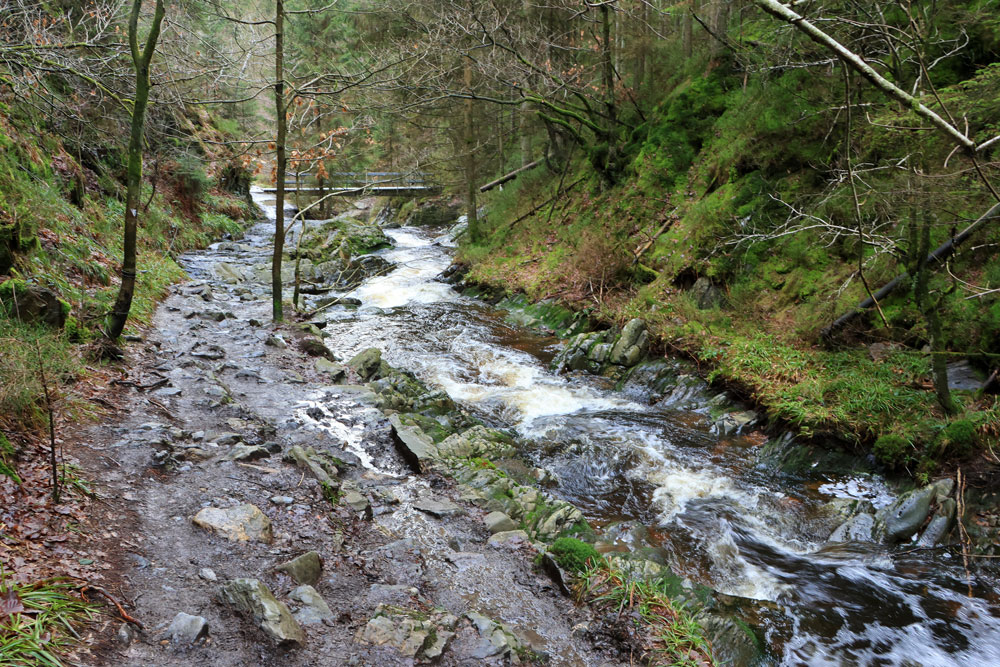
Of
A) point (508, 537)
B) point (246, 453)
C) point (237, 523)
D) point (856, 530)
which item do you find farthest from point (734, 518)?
point (246, 453)

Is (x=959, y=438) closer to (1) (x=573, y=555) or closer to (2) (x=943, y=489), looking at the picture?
(2) (x=943, y=489)

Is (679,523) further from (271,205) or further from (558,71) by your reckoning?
(271,205)

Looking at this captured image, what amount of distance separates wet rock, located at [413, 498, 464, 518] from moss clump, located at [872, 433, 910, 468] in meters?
4.66

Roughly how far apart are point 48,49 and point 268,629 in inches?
232

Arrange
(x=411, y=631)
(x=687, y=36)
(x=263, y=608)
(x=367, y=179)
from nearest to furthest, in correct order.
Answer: (x=263, y=608)
(x=411, y=631)
(x=367, y=179)
(x=687, y=36)

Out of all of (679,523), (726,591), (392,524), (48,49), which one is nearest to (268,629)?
(392,524)

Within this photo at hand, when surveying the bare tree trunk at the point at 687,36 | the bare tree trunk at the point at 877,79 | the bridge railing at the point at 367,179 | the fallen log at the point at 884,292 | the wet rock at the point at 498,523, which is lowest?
the wet rock at the point at 498,523

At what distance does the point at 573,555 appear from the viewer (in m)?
4.41

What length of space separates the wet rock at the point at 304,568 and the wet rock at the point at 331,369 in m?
4.49

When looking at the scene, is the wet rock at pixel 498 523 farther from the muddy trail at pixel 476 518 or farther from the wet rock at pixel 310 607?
the wet rock at pixel 310 607

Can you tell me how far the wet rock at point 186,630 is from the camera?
2.89m

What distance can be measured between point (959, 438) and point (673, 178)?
8719mm

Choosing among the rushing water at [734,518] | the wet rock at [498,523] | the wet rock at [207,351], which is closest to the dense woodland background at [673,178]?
the rushing water at [734,518]

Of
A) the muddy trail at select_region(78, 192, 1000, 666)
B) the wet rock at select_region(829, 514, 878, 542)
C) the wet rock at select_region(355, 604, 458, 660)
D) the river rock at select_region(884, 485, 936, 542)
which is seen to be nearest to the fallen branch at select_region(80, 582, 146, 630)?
the muddy trail at select_region(78, 192, 1000, 666)
